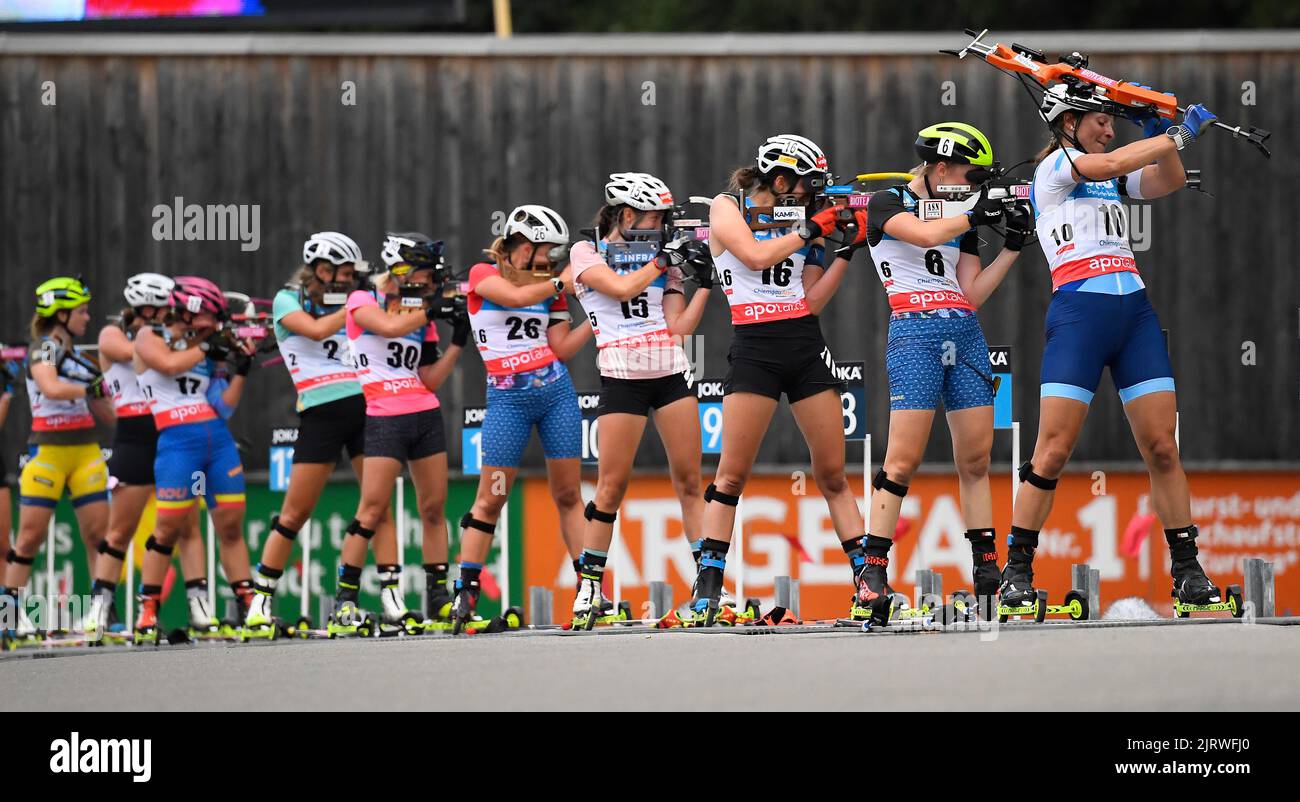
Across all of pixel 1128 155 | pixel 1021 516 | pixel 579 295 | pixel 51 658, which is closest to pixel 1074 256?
pixel 1128 155

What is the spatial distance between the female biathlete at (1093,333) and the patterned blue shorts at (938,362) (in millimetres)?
439

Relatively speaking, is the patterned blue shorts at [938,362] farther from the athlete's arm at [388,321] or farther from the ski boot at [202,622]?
the ski boot at [202,622]

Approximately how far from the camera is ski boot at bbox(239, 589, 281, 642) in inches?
548

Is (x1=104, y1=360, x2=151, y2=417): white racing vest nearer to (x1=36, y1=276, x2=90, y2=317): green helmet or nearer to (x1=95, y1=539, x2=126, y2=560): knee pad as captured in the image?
(x1=36, y1=276, x2=90, y2=317): green helmet

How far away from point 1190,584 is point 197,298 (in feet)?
24.1

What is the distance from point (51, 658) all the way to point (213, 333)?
119 inches

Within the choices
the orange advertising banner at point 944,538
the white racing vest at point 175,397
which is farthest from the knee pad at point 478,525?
the orange advertising banner at point 944,538

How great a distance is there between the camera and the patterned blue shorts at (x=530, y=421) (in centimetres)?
1295

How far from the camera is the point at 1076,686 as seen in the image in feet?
26.1

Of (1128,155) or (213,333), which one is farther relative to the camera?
(213,333)

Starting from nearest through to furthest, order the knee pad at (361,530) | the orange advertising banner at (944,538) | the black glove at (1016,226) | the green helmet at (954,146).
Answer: the black glove at (1016,226), the green helmet at (954,146), the knee pad at (361,530), the orange advertising banner at (944,538)

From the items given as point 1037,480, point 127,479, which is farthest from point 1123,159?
point 127,479

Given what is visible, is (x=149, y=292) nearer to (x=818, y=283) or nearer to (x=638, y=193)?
(x=638, y=193)

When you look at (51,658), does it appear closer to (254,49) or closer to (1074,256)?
(1074,256)
